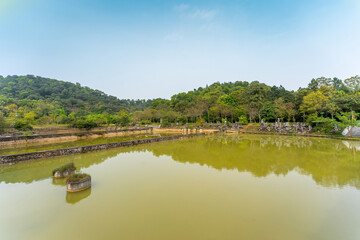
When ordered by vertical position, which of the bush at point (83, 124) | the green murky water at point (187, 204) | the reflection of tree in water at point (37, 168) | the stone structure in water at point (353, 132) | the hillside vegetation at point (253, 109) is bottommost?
the green murky water at point (187, 204)

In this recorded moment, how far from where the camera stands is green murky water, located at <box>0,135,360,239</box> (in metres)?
3.60

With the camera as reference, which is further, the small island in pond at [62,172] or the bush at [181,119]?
the bush at [181,119]

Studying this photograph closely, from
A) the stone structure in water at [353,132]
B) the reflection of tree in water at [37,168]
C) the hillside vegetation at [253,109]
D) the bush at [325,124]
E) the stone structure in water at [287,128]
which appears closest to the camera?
the reflection of tree in water at [37,168]

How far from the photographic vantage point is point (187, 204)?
4742mm

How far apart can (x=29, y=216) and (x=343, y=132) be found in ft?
89.3

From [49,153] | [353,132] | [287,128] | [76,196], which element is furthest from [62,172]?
[353,132]

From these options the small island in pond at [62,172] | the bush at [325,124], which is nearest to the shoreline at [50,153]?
the small island in pond at [62,172]

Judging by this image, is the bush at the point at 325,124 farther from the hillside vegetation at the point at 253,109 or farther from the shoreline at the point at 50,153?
the shoreline at the point at 50,153

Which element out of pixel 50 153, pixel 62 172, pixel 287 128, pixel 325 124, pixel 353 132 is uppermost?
pixel 325 124

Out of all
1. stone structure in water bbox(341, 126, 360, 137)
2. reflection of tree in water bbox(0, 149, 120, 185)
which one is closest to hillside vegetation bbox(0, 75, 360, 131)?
stone structure in water bbox(341, 126, 360, 137)

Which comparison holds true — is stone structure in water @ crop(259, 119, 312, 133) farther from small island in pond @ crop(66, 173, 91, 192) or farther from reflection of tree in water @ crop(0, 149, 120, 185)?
small island in pond @ crop(66, 173, 91, 192)

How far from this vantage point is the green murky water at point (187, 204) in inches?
142

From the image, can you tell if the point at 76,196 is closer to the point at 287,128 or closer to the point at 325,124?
the point at 287,128

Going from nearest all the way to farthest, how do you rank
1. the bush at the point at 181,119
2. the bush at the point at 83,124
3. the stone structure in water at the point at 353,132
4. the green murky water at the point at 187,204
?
1. the green murky water at the point at 187,204
2. the stone structure in water at the point at 353,132
3. the bush at the point at 83,124
4. the bush at the point at 181,119
